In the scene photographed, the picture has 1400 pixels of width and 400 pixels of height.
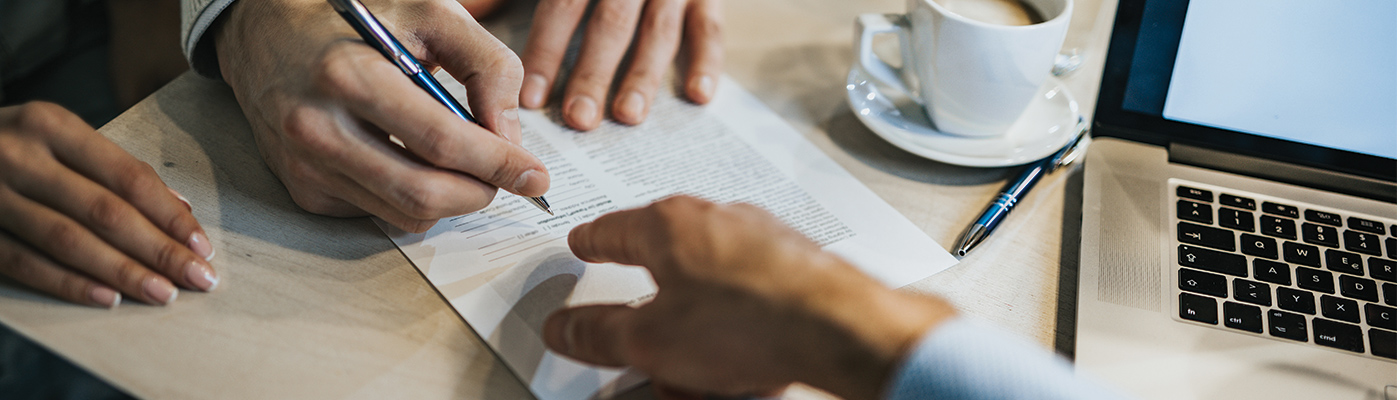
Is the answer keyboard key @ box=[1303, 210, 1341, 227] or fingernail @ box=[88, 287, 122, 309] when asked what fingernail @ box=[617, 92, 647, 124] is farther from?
keyboard key @ box=[1303, 210, 1341, 227]

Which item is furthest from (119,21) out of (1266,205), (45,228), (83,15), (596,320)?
(1266,205)

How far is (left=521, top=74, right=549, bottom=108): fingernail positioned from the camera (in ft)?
1.94

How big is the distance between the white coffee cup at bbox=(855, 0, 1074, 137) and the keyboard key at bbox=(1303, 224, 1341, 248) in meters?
0.19

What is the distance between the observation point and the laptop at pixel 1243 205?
0.41 metres

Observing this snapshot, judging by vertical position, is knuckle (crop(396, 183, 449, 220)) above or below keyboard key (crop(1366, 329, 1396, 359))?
above

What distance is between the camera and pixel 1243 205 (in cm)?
50

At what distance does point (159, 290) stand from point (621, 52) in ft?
1.23

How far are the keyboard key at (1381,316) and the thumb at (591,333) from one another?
0.36 m

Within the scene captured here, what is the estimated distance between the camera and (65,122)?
39cm

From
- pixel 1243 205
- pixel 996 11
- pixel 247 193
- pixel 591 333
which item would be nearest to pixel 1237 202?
pixel 1243 205

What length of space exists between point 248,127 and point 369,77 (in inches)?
7.9

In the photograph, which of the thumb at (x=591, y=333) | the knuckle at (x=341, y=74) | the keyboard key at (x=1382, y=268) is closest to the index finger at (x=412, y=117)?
the knuckle at (x=341, y=74)

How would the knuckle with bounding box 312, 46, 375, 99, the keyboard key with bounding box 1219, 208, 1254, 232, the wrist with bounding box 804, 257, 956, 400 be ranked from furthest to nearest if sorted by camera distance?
the keyboard key with bounding box 1219, 208, 1254, 232
the knuckle with bounding box 312, 46, 375, 99
the wrist with bounding box 804, 257, 956, 400

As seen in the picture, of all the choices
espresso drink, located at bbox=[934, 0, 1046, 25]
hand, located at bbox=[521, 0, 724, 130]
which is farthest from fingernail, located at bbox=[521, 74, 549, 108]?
espresso drink, located at bbox=[934, 0, 1046, 25]
